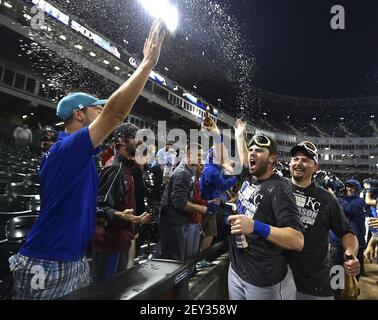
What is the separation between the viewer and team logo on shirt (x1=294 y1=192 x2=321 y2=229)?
97.2 inches

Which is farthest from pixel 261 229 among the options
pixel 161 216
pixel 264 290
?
pixel 161 216

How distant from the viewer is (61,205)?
1.56m

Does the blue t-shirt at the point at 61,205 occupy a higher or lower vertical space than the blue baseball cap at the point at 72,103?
lower

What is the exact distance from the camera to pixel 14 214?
130 inches

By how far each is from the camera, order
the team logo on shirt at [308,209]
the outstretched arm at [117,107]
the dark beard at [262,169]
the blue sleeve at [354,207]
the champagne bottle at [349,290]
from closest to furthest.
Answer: the outstretched arm at [117,107], the dark beard at [262,169], the team logo on shirt at [308,209], the champagne bottle at [349,290], the blue sleeve at [354,207]

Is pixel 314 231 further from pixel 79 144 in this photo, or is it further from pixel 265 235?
pixel 79 144

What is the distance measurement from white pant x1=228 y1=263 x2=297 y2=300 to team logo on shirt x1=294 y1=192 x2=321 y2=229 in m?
0.58

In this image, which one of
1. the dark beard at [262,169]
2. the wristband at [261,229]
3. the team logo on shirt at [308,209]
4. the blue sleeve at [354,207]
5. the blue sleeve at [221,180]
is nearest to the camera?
the wristband at [261,229]

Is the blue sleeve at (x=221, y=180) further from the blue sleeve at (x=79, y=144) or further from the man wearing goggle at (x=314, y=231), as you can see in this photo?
the blue sleeve at (x=79, y=144)

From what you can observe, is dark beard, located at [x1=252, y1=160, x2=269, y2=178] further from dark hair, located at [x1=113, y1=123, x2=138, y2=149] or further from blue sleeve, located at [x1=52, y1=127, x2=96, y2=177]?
dark hair, located at [x1=113, y1=123, x2=138, y2=149]

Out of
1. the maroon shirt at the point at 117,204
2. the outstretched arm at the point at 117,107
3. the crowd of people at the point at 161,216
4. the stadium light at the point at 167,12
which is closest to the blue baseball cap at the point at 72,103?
the crowd of people at the point at 161,216

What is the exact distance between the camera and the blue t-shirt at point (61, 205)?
151cm
